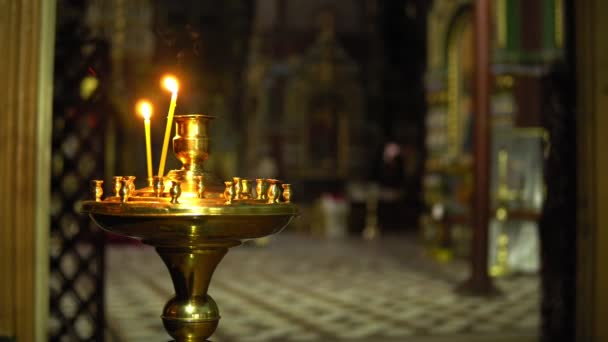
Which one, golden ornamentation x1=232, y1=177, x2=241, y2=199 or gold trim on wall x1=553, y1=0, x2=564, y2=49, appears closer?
golden ornamentation x1=232, y1=177, x2=241, y2=199

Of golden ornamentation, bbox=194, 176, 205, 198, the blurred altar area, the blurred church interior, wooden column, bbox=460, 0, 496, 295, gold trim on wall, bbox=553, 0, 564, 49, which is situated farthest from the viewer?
gold trim on wall, bbox=553, 0, 564, 49

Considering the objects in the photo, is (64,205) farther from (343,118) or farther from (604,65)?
(343,118)

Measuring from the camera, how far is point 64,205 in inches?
155

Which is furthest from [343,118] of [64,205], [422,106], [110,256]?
[64,205]

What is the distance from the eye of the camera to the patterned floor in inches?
192

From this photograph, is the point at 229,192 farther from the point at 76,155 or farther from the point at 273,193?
the point at 76,155

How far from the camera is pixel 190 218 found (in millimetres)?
1938

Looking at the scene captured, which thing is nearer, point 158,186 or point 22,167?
point 158,186

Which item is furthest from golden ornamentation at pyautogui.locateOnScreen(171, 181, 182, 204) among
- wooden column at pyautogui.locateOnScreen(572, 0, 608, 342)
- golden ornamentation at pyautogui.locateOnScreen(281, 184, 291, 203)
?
wooden column at pyautogui.locateOnScreen(572, 0, 608, 342)

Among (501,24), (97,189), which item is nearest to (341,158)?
(501,24)

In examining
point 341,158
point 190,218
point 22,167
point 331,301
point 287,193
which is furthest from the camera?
point 341,158

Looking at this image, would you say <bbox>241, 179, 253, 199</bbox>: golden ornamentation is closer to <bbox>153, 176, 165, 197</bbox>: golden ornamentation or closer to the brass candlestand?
the brass candlestand

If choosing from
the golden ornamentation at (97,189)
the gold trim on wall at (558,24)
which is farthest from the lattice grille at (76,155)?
the gold trim on wall at (558,24)

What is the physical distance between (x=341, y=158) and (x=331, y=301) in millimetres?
9785
